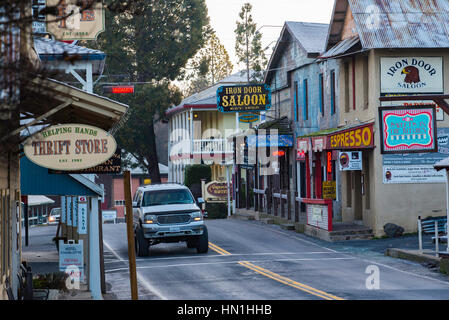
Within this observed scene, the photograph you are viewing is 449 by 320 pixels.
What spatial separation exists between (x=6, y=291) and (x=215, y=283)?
685 centimetres

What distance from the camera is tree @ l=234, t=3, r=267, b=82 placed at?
48531 mm

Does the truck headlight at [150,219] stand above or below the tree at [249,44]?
below

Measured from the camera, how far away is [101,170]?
1466cm

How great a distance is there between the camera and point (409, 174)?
28.0 metres

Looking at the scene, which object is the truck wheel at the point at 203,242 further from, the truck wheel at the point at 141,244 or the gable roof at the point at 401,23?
the gable roof at the point at 401,23

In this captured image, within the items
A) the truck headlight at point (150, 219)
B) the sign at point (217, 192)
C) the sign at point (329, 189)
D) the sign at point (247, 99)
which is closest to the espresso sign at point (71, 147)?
the truck headlight at point (150, 219)

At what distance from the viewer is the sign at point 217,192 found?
47.2m

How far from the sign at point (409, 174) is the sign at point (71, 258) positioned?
13.9 m

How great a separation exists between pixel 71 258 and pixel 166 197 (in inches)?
309

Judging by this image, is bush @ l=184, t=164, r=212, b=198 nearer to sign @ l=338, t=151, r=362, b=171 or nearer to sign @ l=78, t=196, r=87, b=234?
sign @ l=338, t=151, r=362, b=171

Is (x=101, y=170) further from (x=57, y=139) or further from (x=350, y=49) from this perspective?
(x=350, y=49)

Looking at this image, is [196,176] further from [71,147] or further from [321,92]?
[71,147]

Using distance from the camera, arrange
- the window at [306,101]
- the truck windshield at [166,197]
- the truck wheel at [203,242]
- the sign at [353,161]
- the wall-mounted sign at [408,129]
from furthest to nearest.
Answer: the window at [306,101], the sign at [353,161], the truck windshield at [166,197], the truck wheel at [203,242], the wall-mounted sign at [408,129]

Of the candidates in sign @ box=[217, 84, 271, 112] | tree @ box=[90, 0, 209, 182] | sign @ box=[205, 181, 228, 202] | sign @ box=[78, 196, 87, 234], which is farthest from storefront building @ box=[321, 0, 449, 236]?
tree @ box=[90, 0, 209, 182]
